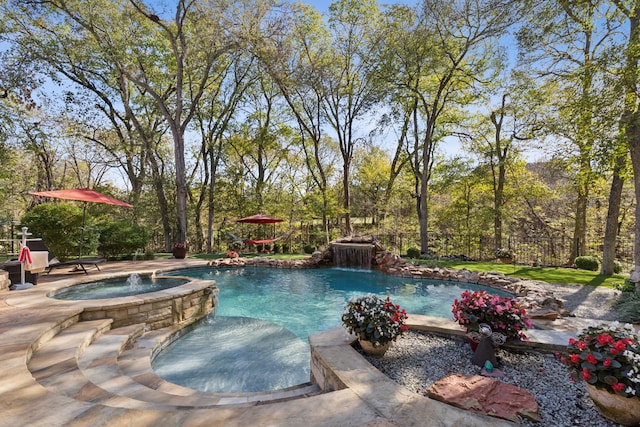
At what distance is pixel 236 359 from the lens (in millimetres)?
3994

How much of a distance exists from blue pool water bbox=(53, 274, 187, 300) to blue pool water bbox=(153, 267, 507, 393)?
1.14 meters

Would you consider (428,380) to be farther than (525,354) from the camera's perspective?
No

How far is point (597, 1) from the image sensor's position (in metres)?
7.36

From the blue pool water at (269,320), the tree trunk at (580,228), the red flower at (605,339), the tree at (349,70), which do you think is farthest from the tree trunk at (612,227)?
the tree at (349,70)

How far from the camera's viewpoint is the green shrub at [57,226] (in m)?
8.31

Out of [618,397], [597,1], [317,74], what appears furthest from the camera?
[317,74]

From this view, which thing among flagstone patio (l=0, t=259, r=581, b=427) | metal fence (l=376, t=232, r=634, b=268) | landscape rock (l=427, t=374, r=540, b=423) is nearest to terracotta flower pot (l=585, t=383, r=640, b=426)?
landscape rock (l=427, t=374, r=540, b=423)

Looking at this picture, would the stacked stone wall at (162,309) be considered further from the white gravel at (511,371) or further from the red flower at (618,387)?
the red flower at (618,387)

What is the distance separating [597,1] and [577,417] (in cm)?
967

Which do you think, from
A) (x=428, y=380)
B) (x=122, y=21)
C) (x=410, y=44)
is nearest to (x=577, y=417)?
(x=428, y=380)

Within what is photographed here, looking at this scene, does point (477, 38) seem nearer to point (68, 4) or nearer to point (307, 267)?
point (307, 267)

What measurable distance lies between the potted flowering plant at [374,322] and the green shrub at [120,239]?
9769mm

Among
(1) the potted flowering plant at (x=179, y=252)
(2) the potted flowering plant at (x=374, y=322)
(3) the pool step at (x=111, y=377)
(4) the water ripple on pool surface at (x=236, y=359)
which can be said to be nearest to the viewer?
(3) the pool step at (x=111, y=377)

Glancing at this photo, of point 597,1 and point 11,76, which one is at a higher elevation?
point 11,76
